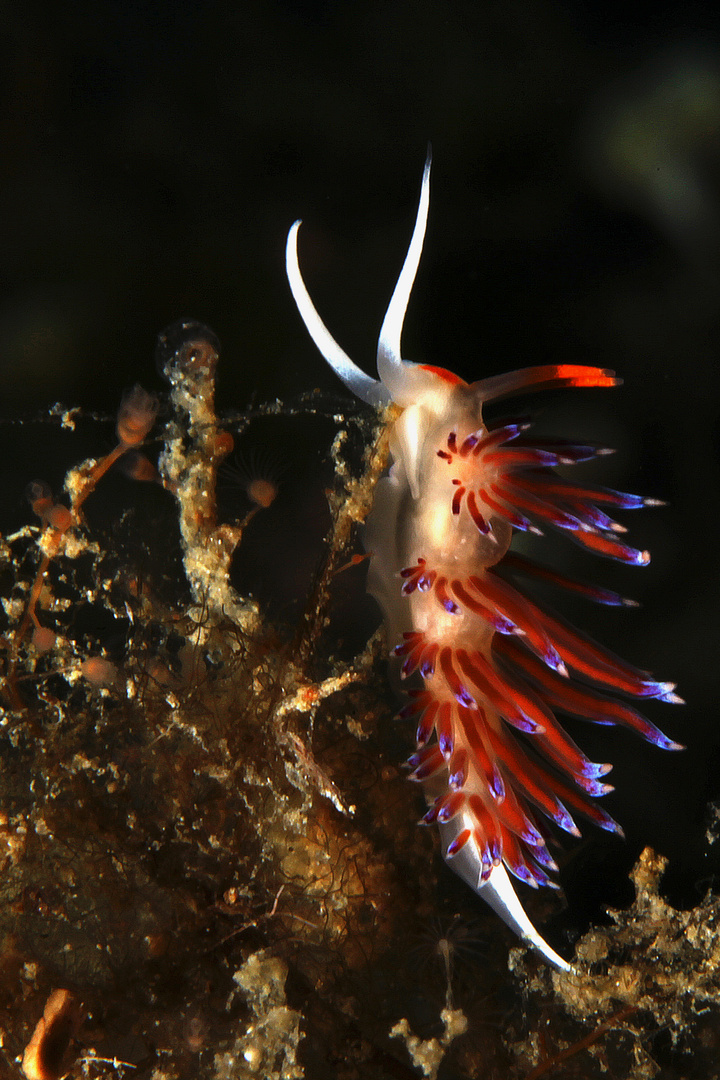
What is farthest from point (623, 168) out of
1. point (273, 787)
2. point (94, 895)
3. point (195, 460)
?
point (94, 895)

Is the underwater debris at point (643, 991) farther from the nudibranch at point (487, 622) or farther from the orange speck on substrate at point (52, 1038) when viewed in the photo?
the orange speck on substrate at point (52, 1038)

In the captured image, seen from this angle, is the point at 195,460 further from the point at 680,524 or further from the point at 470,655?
the point at 680,524

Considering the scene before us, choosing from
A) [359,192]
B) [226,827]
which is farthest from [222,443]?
[359,192]

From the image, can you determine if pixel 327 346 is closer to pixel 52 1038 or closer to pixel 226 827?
pixel 226 827

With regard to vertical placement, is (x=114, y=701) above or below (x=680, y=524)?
above

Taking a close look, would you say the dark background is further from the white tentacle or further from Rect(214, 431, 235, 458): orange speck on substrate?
Rect(214, 431, 235, 458): orange speck on substrate

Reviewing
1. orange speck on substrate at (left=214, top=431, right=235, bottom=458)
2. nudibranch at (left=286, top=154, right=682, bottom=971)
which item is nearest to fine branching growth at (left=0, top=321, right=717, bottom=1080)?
orange speck on substrate at (left=214, top=431, right=235, bottom=458)
